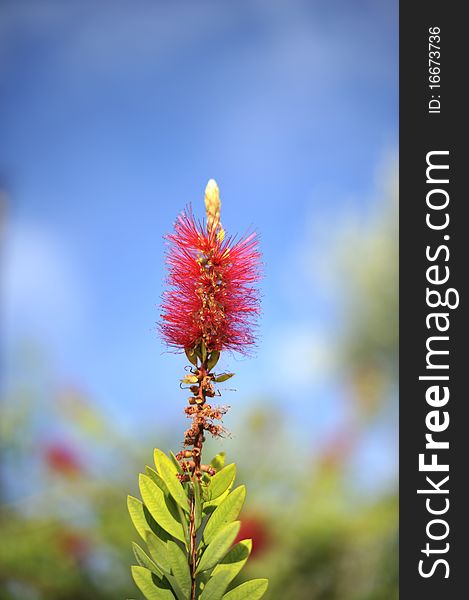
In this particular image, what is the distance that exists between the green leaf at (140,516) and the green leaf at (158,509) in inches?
0.7

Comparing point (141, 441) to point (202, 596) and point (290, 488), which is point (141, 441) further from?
A: point (202, 596)

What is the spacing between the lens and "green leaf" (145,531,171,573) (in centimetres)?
90

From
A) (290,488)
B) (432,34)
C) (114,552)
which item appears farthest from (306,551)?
(432,34)

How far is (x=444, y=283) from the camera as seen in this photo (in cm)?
173

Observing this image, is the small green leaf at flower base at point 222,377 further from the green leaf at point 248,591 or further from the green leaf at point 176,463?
the green leaf at point 248,591

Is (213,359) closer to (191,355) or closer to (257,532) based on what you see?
(191,355)

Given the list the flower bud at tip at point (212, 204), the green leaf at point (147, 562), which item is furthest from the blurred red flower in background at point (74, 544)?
the flower bud at tip at point (212, 204)

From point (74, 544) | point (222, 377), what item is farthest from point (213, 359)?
point (74, 544)

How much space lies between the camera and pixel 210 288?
996 millimetres

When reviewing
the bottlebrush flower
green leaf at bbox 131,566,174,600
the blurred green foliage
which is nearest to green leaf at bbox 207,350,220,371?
the bottlebrush flower

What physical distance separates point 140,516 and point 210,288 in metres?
0.32

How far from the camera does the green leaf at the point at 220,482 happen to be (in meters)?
0.97

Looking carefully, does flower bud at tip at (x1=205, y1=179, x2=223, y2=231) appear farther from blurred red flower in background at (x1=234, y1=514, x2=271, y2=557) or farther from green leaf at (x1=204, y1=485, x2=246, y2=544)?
blurred red flower in background at (x1=234, y1=514, x2=271, y2=557)

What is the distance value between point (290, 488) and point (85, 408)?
4.13ft
